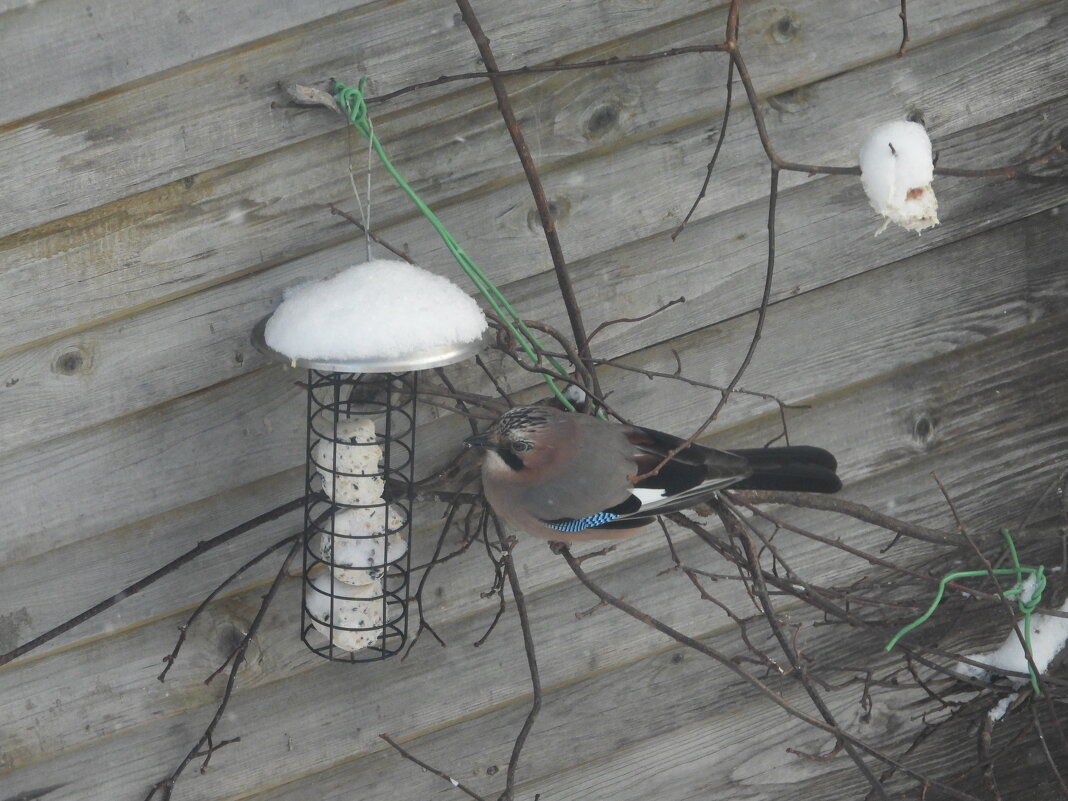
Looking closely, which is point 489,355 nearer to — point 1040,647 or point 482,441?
point 482,441

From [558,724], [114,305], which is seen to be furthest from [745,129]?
[558,724]

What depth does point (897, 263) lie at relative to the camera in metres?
2.47

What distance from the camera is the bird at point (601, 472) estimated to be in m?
2.03

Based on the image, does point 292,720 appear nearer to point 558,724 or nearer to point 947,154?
point 558,724

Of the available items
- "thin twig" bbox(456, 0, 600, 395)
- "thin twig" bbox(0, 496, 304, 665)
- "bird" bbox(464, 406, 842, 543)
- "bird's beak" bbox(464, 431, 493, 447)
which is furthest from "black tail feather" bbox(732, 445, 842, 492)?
"thin twig" bbox(0, 496, 304, 665)

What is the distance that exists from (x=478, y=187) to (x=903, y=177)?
0.92m

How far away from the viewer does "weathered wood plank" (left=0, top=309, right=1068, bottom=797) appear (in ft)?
8.03

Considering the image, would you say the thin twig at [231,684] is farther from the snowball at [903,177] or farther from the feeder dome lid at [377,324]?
the snowball at [903,177]

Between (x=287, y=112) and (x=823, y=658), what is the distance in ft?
6.73

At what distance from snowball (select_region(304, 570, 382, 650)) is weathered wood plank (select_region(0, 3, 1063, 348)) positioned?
70 centimetres

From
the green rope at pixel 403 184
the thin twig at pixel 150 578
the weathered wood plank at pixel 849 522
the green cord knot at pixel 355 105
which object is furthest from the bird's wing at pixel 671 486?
the green cord knot at pixel 355 105

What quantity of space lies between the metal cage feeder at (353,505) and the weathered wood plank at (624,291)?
0.24 metres

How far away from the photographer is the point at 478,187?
7.11 ft

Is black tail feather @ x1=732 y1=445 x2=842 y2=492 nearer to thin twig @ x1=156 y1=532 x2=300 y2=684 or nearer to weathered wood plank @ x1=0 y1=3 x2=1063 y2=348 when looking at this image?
weathered wood plank @ x1=0 y1=3 x2=1063 y2=348
